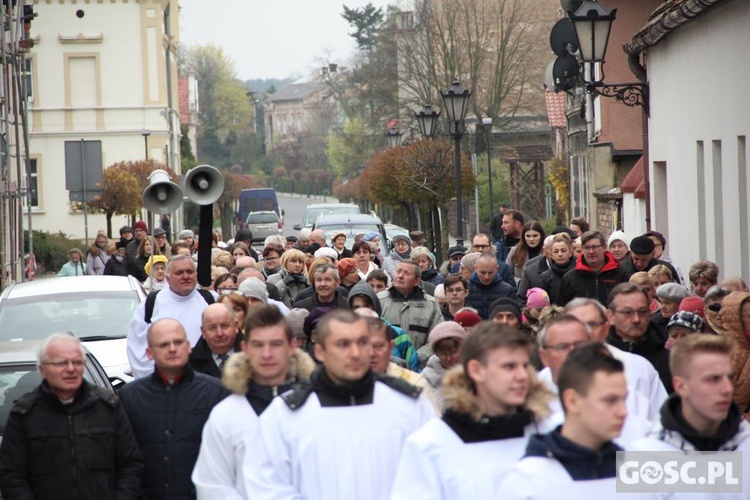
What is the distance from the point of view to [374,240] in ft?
68.2

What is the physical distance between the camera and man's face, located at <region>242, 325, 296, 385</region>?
6.08m

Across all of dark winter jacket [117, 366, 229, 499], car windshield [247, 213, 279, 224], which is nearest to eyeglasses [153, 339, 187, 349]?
dark winter jacket [117, 366, 229, 499]

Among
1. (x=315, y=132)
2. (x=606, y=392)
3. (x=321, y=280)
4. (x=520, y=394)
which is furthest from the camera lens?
(x=315, y=132)

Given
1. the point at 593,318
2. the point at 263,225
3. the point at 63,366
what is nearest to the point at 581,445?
the point at 593,318

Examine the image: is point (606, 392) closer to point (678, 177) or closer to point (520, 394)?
point (520, 394)

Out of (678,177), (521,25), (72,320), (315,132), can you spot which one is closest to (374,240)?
(678,177)

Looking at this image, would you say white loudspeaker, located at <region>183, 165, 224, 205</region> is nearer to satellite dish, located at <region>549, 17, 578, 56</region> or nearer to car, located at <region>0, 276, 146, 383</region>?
car, located at <region>0, 276, 146, 383</region>

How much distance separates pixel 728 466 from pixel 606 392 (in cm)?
90

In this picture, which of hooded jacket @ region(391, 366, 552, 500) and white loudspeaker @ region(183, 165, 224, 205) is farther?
white loudspeaker @ region(183, 165, 224, 205)

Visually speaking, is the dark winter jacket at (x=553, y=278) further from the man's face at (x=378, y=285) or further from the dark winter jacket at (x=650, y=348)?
the dark winter jacket at (x=650, y=348)

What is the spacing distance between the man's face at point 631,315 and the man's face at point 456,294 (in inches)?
145

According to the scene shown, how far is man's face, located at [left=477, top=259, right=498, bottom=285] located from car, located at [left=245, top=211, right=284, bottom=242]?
39.2m

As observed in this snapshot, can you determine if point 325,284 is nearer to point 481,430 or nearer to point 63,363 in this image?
point 63,363

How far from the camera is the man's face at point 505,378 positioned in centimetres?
495
